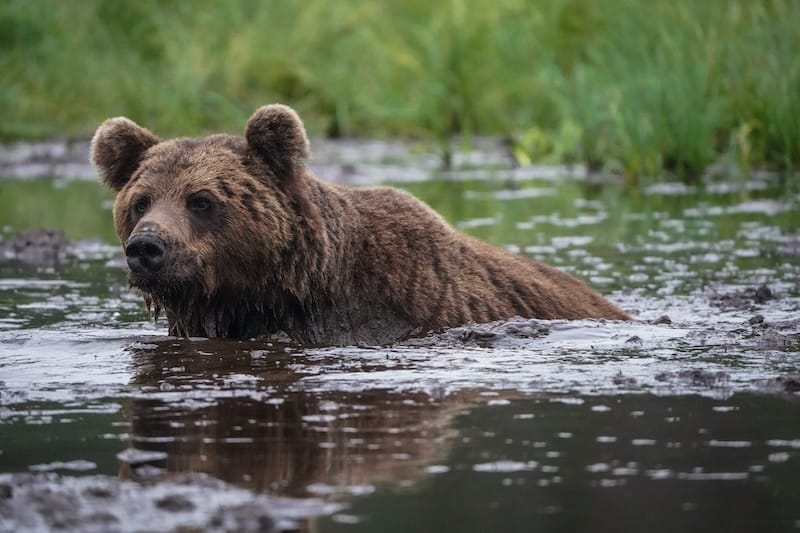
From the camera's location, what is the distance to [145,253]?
640 centimetres

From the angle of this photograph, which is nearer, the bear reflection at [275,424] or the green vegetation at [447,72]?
the bear reflection at [275,424]

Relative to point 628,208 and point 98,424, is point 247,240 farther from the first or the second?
Answer: point 628,208

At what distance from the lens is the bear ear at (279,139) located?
701 cm

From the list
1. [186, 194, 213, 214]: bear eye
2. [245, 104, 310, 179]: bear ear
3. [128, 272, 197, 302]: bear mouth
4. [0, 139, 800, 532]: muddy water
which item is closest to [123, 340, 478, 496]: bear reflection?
[0, 139, 800, 532]: muddy water

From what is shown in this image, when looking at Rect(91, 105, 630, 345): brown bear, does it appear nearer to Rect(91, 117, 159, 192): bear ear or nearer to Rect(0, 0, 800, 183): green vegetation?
Rect(91, 117, 159, 192): bear ear

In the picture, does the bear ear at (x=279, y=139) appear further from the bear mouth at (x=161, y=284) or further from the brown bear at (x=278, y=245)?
the bear mouth at (x=161, y=284)

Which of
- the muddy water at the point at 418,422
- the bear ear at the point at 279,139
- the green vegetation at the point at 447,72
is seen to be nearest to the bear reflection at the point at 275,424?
the muddy water at the point at 418,422

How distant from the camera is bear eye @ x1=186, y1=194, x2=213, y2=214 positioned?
6.81 meters

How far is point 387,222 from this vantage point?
730 cm

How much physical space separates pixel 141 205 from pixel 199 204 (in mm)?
284

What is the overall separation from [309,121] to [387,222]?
49.1 ft

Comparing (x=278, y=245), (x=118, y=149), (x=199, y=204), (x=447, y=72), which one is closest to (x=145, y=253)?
(x=199, y=204)

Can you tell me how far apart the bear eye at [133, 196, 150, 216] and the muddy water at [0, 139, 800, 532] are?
0.63 meters

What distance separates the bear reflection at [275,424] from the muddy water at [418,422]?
0.04 ft
